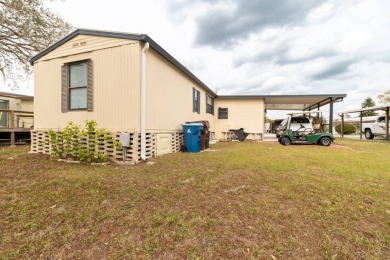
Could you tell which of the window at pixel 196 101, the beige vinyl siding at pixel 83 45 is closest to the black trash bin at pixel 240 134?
the window at pixel 196 101

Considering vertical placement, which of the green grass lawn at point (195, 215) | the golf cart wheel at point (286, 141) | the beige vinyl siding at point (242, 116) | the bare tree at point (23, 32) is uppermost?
the bare tree at point (23, 32)

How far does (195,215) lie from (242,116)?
41.6 feet

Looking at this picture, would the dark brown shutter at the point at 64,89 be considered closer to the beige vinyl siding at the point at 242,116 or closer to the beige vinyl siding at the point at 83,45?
the beige vinyl siding at the point at 83,45

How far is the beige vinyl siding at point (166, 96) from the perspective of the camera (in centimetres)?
612

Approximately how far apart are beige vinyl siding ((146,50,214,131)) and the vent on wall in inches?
10.9

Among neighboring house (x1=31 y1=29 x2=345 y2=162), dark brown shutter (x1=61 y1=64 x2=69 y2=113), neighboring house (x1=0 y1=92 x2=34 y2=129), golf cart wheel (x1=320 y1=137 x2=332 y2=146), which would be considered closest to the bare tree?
neighboring house (x1=0 y1=92 x2=34 y2=129)

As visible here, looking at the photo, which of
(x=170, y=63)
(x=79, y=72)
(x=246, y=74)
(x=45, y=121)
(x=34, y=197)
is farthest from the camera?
(x=246, y=74)

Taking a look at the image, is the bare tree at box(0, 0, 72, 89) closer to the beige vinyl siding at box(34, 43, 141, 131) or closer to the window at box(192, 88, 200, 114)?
the beige vinyl siding at box(34, 43, 141, 131)

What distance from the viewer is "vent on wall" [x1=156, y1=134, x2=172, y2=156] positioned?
21.7ft

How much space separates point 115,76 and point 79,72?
1.65 metres

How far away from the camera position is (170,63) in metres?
7.46

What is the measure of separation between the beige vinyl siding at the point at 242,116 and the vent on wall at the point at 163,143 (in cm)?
794

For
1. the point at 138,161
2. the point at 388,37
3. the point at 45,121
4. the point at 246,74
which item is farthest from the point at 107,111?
the point at 246,74

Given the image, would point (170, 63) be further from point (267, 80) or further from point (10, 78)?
point (267, 80)
